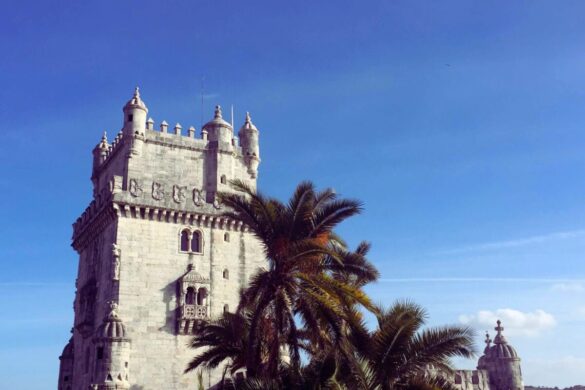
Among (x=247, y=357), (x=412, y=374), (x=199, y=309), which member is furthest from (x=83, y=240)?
(x=412, y=374)

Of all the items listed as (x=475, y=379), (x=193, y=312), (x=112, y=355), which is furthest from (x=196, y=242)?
(x=475, y=379)

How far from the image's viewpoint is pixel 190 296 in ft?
127

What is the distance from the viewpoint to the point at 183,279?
38.4 m

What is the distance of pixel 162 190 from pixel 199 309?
304 inches

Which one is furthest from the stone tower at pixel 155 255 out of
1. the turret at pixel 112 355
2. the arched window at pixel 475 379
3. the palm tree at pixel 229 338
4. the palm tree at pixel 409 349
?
the palm tree at pixel 409 349

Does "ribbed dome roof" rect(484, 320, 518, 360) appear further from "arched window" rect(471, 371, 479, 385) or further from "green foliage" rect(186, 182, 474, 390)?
"green foliage" rect(186, 182, 474, 390)

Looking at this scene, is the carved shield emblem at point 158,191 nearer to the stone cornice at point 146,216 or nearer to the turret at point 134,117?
the stone cornice at point 146,216

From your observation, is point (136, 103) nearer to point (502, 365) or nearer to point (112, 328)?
point (112, 328)

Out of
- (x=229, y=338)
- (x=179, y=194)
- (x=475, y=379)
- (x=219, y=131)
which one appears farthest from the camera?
(x=219, y=131)

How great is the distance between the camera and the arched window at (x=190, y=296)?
38.6m

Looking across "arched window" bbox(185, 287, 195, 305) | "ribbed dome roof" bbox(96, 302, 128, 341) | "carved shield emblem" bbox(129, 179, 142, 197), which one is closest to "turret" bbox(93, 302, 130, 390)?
"ribbed dome roof" bbox(96, 302, 128, 341)

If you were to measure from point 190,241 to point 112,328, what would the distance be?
7566mm

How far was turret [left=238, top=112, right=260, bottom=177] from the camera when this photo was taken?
145 feet

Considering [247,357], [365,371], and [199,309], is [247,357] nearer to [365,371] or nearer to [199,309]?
[365,371]
